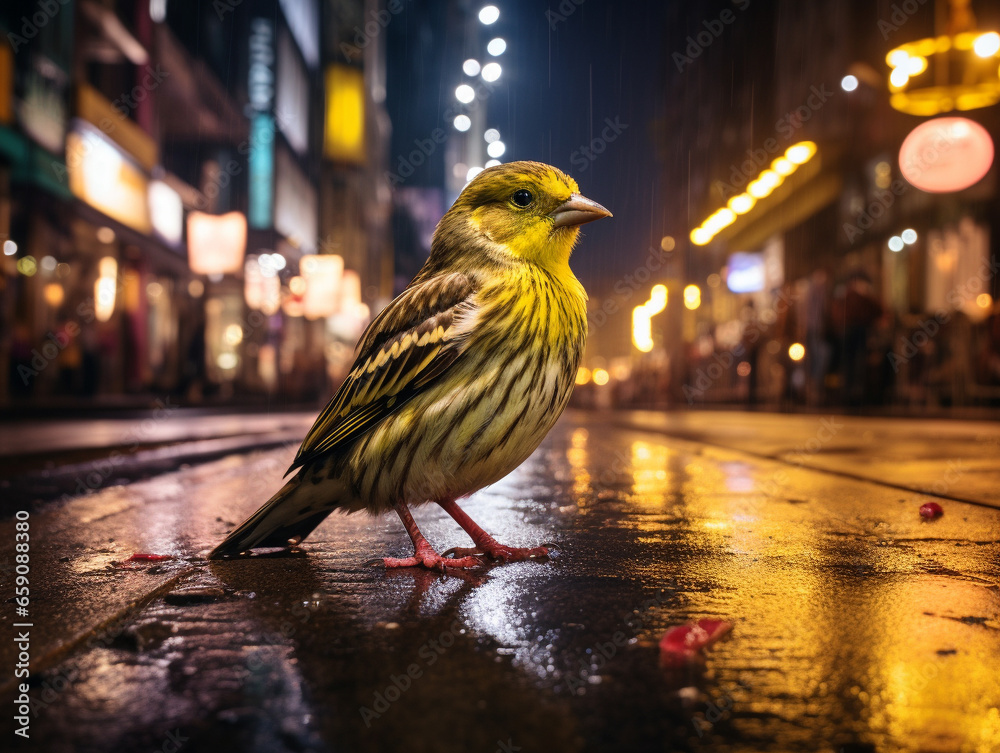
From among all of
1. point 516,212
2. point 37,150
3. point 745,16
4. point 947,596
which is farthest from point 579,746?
point 745,16

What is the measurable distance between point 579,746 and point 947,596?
1218 millimetres

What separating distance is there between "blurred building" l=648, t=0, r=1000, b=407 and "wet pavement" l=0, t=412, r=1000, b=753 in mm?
11366

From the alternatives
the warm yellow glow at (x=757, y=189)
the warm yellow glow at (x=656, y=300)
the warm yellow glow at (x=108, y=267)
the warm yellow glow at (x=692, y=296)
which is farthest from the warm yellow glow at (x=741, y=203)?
the warm yellow glow at (x=108, y=267)

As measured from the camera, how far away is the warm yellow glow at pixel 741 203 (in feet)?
78.8

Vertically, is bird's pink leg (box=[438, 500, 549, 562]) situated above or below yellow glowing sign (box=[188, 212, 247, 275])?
below

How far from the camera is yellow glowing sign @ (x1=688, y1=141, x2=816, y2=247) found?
19.9 metres

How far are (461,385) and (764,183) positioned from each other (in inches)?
872

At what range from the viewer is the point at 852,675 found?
4.54 feet

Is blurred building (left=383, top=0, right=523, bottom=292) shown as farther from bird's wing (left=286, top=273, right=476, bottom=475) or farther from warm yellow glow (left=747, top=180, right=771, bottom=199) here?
bird's wing (left=286, top=273, right=476, bottom=475)

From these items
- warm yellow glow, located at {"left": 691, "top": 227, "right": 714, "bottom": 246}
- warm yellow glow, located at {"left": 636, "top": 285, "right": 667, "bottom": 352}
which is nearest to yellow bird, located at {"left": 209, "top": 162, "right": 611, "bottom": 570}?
warm yellow glow, located at {"left": 691, "top": 227, "right": 714, "bottom": 246}

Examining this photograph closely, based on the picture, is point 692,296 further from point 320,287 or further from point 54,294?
point 54,294

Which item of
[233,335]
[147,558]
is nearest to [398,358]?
[147,558]

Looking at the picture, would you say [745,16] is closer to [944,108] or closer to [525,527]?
[944,108]

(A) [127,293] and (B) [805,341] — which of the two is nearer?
(B) [805,341]
